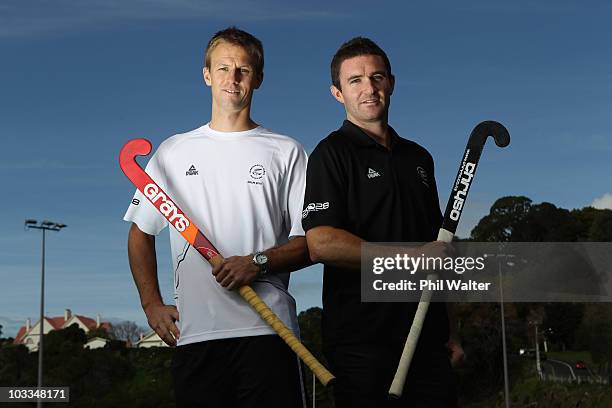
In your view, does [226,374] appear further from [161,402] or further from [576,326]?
[576,326]

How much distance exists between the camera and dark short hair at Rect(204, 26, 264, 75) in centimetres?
421

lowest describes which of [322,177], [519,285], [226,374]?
[226,374]

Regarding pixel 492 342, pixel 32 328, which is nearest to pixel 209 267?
A: pixel 492 342

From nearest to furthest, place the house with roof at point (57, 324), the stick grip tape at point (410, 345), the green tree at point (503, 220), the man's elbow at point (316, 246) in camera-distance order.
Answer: the stick grip tape at point (410, 345)
the man's elbow at point (316, 246)
the green tree at point (503, 220)
the house with roof at point (57, 324)

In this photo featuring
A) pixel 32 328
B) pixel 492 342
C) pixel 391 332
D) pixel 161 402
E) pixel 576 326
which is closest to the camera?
pixel 391 332

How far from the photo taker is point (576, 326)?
147ft

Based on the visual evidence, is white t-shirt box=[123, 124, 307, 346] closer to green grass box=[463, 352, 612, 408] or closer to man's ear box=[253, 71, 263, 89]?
man's ear box=[253, 71, 263, 89]

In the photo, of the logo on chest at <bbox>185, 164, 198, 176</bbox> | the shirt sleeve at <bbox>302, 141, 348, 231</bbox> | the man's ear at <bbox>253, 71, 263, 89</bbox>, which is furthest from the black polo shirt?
the logo on chest at <bbox>185, 164, 198, 176</bbox>

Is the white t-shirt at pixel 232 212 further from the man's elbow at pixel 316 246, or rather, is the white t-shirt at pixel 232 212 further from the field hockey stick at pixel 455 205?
the field hockey stick at pixel 455 205

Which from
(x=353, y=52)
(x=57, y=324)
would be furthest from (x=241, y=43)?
(x=57, y=324)

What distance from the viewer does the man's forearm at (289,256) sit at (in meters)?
3.86

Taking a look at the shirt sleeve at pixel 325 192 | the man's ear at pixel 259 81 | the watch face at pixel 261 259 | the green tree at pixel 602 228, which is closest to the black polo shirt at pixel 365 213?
the shirt sleeve at pixel 325 192

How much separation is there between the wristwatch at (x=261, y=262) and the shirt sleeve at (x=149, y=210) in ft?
2.03

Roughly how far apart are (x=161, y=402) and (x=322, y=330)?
31835 mm
